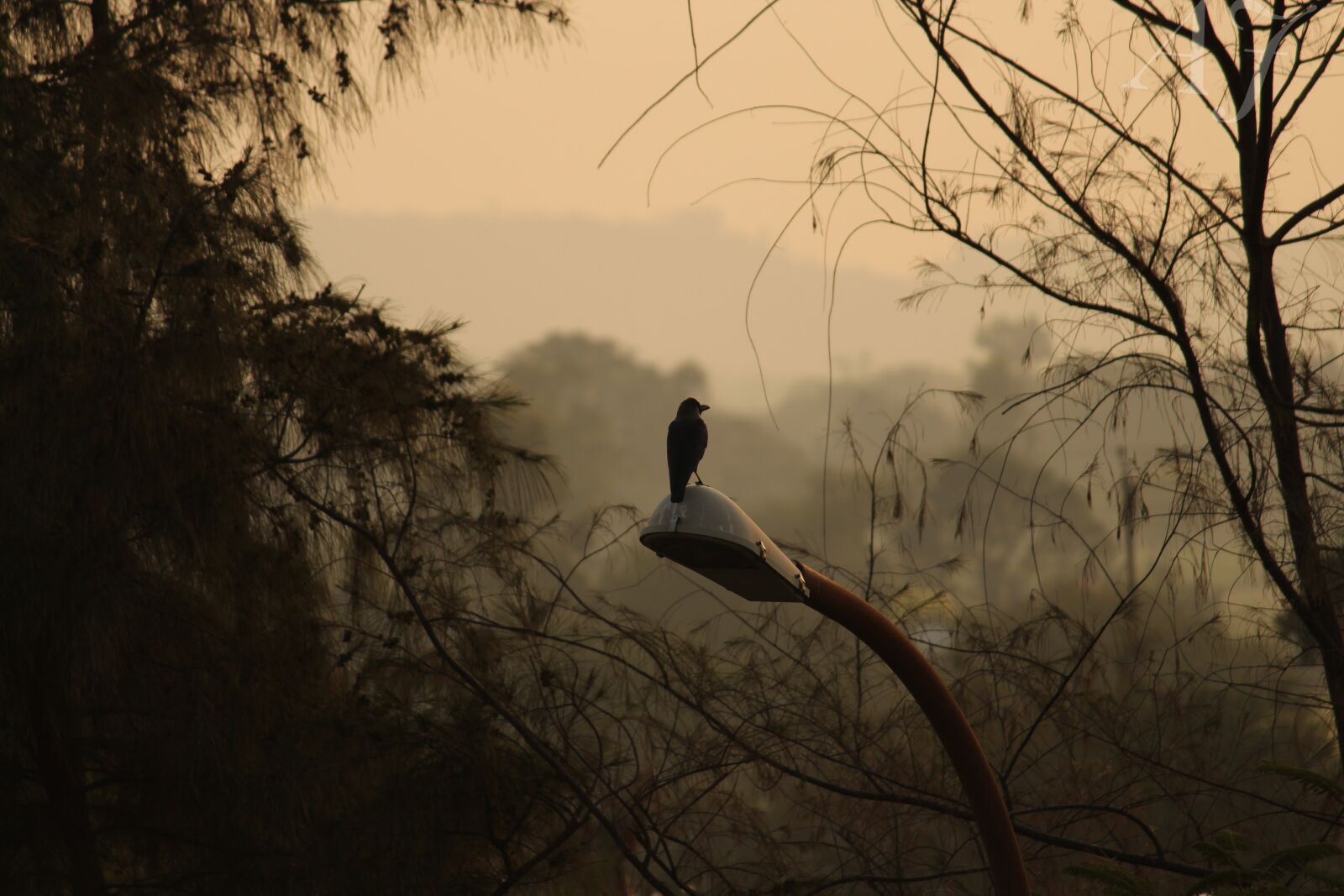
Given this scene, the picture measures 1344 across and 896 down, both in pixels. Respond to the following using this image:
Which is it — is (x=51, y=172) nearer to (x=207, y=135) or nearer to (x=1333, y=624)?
(x=207, y=135)

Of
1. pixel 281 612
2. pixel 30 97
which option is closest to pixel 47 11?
pixel 30 97

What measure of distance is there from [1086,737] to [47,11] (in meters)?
4.08

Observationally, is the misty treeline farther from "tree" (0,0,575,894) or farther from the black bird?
the black bird

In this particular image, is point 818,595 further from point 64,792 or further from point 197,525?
point 64,792

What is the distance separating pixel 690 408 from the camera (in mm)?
2383

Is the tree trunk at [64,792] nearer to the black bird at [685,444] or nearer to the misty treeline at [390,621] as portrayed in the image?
the misty treeline at [390,621]

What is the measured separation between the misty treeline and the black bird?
1169 millimetres

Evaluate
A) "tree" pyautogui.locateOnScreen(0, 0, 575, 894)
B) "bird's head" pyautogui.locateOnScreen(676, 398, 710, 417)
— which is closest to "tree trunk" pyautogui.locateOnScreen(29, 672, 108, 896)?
"tree" pyautogui.locateOnScreen(0, 0, 575, 894)

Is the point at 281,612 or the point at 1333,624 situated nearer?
the point at 1333,624

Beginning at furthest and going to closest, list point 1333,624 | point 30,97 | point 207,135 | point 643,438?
point 643,438 → point 207,135 → point 30,97 → point 1333,624

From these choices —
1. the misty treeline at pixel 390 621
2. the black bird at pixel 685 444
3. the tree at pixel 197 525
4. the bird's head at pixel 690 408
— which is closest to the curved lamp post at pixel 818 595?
the black bird at pixel 685 444

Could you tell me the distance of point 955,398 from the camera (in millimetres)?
4172

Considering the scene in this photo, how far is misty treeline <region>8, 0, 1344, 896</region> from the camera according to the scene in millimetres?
3637

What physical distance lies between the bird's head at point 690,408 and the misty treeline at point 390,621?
1123 mm
